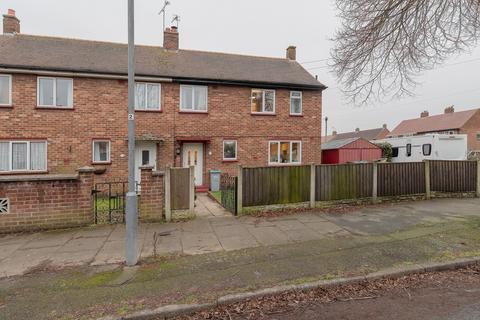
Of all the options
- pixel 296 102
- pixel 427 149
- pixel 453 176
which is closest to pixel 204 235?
pixel 453 176

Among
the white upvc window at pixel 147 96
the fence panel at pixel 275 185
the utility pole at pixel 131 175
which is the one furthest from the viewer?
the white upvc window at pixel 147 96

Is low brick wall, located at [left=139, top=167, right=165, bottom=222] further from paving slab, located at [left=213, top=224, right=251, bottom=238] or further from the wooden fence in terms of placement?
the wooden fence

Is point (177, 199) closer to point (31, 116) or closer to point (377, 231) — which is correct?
point (377, 231)

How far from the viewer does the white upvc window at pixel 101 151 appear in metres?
12.3

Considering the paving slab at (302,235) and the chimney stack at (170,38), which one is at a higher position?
the chimney stack at (170,38)

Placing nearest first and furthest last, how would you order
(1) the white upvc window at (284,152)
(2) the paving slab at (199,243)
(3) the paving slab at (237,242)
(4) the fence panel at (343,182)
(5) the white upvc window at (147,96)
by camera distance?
(2) the paving slab at (199,243), (3) the paving slab at (237,242), (4) the fence panel at (343,182), (5) the white upvc window at (147,96), (1) the white upvc window at (284,152)

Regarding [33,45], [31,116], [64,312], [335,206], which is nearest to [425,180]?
[335,206]

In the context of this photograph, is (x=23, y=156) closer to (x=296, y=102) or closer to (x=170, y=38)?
(x=170, y=38)

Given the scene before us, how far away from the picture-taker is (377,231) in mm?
6379

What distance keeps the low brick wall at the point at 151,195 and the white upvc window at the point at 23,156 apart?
7294mm

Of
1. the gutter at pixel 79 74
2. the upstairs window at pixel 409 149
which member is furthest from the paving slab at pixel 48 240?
the upstairs window at pixel 409 149

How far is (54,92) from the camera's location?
11.8 meters

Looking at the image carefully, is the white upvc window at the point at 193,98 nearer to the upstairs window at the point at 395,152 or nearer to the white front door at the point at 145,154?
the white front door at the point at 145,154

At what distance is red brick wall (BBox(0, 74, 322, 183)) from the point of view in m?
11.5
